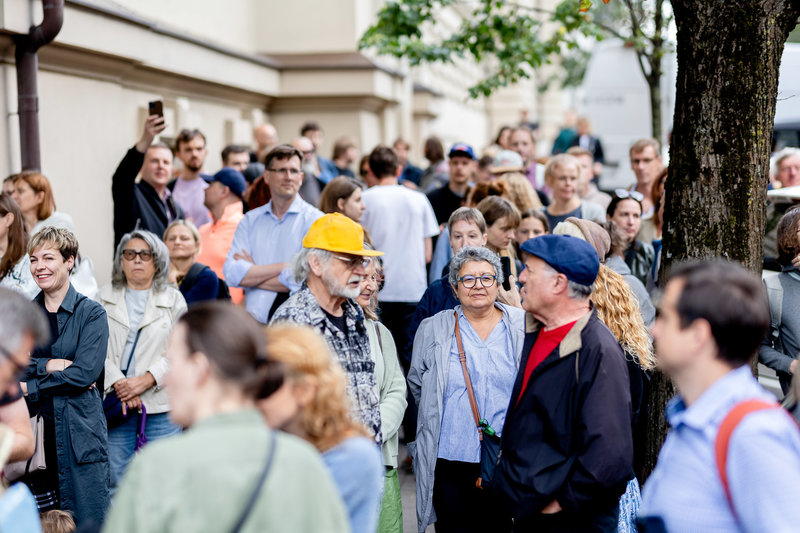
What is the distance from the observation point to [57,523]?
4.22 metres

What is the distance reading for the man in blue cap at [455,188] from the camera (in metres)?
9.35

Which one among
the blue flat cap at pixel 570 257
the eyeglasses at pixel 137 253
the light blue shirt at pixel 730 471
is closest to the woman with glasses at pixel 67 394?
the eyeglasses at pixel 137 253

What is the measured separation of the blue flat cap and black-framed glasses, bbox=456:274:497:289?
37.1 inches

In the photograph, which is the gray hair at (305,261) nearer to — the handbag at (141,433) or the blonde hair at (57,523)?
the blonde hair at (57,523)

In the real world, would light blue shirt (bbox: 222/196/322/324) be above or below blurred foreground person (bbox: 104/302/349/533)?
above

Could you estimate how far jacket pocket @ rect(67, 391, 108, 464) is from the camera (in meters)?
5.04

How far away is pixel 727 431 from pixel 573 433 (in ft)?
3.97

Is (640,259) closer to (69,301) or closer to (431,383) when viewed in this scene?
(431,383)

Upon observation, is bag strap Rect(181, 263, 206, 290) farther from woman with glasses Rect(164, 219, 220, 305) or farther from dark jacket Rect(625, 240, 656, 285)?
dark jacket Rect(625, 240, 656, 285)

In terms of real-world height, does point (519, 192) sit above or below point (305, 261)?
above

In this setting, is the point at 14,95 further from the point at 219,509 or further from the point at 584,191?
the point at 219,509

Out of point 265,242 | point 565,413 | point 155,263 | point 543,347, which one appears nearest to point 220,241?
point 265,242

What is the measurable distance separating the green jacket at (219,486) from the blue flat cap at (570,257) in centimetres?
177

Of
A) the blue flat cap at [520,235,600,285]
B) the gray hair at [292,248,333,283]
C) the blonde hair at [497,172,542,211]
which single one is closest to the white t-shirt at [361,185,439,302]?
the blonde hair at [497,172,542,211]
